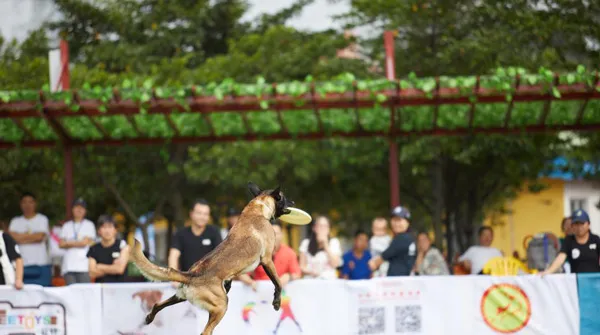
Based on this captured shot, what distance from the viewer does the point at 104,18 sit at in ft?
79.3

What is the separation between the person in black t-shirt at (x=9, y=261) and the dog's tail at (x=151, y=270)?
10.8 ft

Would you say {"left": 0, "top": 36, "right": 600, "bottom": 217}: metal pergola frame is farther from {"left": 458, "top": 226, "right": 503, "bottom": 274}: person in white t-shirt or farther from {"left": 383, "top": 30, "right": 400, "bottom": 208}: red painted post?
{"left": 458, "top": 226, "right": 503, "bottom": 274}: person in white t-shirt

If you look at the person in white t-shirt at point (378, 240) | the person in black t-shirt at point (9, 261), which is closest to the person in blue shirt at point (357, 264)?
the person in white t-shirt at point (378, 240)

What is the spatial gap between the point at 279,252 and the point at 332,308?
0.95m

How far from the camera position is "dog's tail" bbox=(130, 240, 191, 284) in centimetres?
696

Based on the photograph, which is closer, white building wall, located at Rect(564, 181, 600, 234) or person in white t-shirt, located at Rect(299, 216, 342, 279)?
person in white t-shirt, located at Rect(299, 216, 342, 279)

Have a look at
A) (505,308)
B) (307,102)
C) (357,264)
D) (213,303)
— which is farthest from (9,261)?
(505,308)

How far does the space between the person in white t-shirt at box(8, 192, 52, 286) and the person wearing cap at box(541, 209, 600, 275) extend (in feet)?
24.9

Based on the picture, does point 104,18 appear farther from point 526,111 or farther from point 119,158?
point 526,111

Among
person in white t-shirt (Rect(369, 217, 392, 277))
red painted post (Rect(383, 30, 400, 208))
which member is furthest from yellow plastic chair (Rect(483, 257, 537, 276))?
red painted post (Rect(383, 30, 400, 208))

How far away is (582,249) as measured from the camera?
33.6ft

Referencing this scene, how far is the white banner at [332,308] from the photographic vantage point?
31.6 ft

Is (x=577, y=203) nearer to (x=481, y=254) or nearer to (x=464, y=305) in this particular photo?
(x=481, y=254)

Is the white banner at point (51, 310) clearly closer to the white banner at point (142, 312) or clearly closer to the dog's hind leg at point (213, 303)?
the white banner at point (142, 312)
